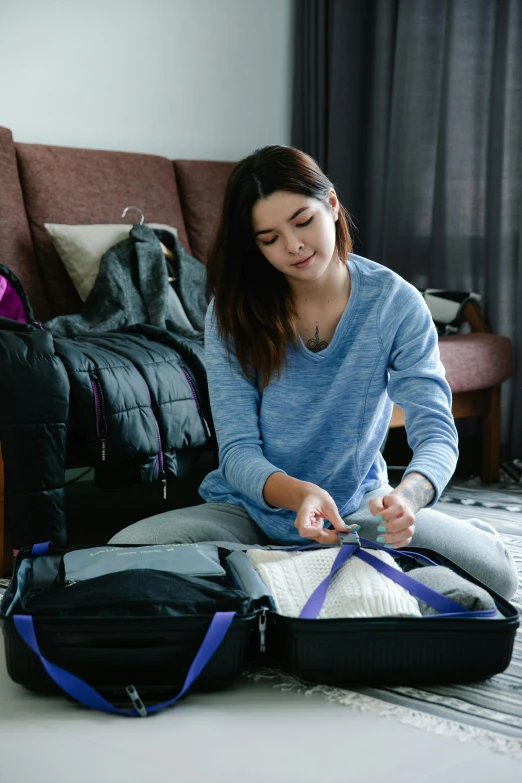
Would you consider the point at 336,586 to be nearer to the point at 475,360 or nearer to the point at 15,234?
the point at 475,360

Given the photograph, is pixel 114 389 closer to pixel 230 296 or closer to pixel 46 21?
pixel 230 296

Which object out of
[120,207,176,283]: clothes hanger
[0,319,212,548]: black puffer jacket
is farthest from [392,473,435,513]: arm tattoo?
[120,207,176,283]: clothes hanger

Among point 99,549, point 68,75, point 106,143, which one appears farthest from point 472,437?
point 99,549

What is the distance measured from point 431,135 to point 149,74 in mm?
959

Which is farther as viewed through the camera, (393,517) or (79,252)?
(79,252)

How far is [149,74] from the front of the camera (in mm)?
3068

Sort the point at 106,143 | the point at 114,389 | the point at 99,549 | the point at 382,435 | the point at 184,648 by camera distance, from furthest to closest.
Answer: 1. the point at 106,143
2. the point at 114,389
3. the point at 382,435
4. the point at 99,549
5. the point at 184,648

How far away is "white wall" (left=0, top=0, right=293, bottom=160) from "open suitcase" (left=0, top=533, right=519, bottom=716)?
1.94m

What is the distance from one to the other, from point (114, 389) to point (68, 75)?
1368mm

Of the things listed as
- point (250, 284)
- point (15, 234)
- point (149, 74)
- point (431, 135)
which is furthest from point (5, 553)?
point (431, 135)

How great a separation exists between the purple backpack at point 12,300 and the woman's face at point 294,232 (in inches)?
36.7

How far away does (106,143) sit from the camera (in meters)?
2.96

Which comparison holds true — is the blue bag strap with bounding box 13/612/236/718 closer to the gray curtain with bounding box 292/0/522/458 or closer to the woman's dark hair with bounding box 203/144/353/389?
the woman's dark hair with bounding box 203/144/353/389

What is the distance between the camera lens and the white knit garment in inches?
47.3
